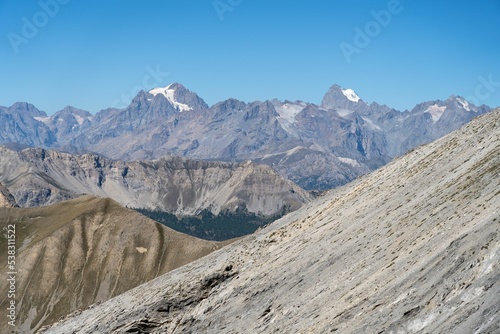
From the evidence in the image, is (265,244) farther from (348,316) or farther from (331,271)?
(348,316)

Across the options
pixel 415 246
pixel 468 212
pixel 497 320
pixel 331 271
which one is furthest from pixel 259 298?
pixel 497 320

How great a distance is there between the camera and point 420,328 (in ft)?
90.7

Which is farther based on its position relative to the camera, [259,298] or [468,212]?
[259,298]

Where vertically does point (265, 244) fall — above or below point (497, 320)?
above

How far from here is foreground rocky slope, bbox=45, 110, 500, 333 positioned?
29.0 metres

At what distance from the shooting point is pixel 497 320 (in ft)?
78.6

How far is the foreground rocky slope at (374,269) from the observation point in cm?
2900

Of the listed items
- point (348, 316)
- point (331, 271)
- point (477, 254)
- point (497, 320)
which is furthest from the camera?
point (331, 271)

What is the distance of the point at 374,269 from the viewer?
37906 millimetres

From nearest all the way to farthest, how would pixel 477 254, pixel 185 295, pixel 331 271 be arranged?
pixel 477 254, pixel 331 271, pixel 185 295

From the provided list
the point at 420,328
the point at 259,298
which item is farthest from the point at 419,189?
the point at 420,328

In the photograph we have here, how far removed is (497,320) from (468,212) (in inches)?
543

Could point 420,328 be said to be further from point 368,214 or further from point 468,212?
point 368,214

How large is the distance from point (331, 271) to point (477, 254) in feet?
45.1
